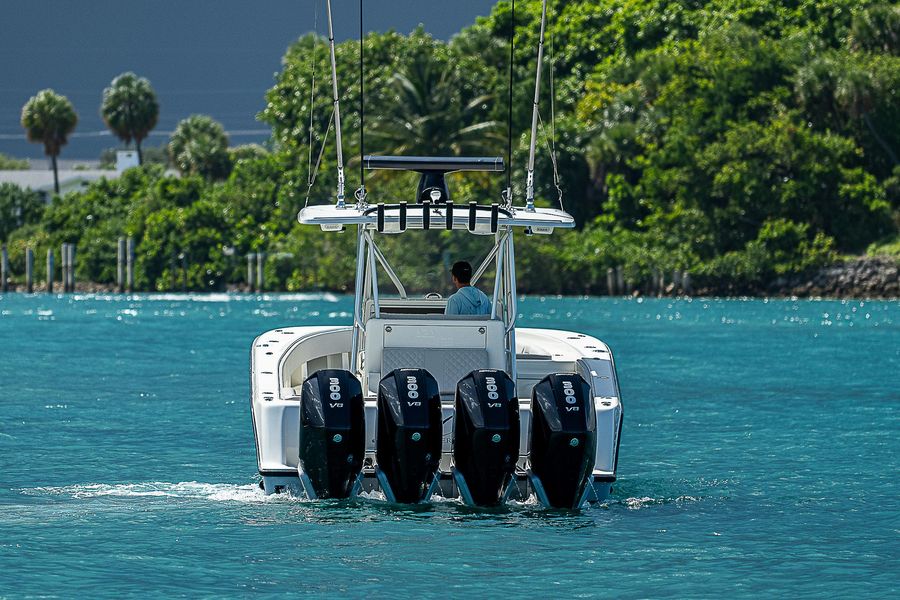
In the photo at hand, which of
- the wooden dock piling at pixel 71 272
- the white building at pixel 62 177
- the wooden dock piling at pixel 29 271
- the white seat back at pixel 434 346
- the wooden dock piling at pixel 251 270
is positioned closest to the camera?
the white seat back at pixel 434 346

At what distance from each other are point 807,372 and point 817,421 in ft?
24.3

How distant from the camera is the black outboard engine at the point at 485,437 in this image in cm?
1055

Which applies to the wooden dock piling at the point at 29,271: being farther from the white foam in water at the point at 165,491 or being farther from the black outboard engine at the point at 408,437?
the black outboard engine at the point at 408,437

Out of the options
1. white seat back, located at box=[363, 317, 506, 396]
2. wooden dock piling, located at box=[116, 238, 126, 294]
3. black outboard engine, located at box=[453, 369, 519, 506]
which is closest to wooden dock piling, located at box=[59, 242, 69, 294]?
wooden dock piling, located at box=[116, 238, 126, 294]

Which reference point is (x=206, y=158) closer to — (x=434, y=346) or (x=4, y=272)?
(x=4, y=272)

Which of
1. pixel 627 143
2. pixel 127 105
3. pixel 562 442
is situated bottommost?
pixel 562 442

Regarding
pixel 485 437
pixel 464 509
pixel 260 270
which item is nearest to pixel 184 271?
pixel 260 270

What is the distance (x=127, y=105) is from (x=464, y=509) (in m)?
95.7

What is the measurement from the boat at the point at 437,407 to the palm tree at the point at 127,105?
93.7 m

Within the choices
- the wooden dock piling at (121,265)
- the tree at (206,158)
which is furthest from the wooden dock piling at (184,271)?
the tree at (206,158)

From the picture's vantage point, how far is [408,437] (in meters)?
10.6

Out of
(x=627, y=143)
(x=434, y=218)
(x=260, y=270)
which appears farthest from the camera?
(x=260, y=270)

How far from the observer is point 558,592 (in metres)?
9.64

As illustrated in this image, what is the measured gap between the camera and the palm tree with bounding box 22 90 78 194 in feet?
329
